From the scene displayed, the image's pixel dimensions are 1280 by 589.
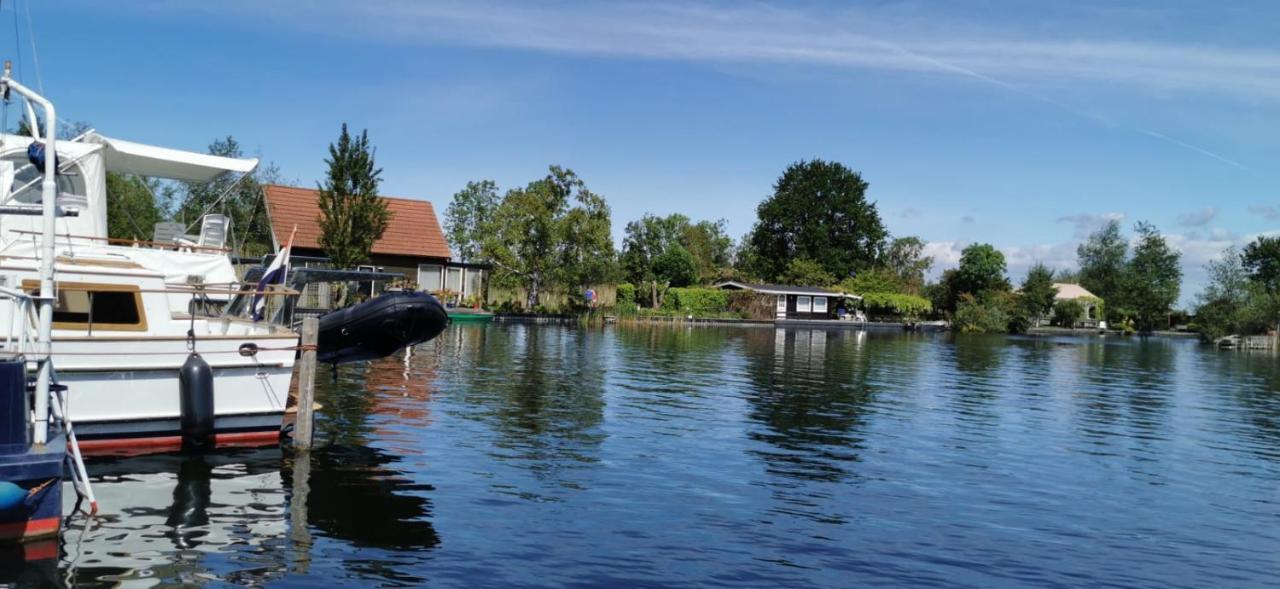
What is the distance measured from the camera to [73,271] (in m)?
12.9

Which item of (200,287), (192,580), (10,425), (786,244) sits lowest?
(192,580)

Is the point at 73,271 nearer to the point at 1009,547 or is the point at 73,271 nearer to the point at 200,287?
the point at 200,287

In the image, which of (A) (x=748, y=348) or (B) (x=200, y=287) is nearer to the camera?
(B) (x=200, y=287)

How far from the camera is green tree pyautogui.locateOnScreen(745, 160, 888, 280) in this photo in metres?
89.6

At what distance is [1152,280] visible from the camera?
101562mm

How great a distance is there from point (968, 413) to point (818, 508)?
10650 mm

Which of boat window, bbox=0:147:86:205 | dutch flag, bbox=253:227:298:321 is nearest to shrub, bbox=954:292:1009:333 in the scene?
dutch flag, bbox=253:227:298:321

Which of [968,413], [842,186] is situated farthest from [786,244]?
→ [968,413]

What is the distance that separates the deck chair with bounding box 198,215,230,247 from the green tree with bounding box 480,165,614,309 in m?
39.2

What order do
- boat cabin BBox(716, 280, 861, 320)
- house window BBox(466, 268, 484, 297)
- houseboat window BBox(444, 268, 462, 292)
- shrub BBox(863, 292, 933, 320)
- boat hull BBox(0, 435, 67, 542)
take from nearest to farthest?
boat hull BBox(0, 435, 67, 542) < houseboat window BBox(444, 268, 462, 292) < house window BBox(466, 268, 484, 297) < boat cabin BBox(716, 280, 861, 320) < shrub BBox(863, 292, 933, 320)

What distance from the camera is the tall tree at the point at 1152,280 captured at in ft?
315

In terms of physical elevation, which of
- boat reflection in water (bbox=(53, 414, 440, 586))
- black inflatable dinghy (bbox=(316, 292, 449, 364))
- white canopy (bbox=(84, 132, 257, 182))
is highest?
white canopy (bbox=(84, 132, 257, 182))

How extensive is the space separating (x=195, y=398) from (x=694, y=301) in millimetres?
59872

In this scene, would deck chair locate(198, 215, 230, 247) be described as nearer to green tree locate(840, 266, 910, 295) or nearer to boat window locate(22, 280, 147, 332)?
boat window locate(22, 280, 147, 332)
